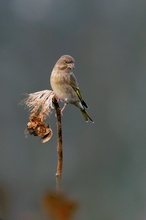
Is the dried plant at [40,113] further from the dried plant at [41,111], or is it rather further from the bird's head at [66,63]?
the bird's head at [66,63]

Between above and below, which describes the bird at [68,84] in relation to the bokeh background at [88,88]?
below

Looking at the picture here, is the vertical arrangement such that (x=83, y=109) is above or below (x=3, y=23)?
below

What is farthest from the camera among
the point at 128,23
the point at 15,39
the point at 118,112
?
the point at 128,23

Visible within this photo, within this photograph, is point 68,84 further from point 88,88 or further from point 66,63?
point 88,88

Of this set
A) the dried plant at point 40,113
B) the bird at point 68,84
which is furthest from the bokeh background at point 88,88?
the dried plant at point 40,113

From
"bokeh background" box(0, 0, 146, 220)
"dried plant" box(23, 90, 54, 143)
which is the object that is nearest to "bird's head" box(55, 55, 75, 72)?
"dried plant" box(23, 90, 54, 143)

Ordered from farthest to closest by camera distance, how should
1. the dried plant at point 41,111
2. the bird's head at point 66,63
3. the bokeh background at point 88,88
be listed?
1. the bokeh background at point 88,88
2. the bird's head at point 66,63
3. the dried plant at point 41,111

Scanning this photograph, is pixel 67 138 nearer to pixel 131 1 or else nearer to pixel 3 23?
pixel 3 23

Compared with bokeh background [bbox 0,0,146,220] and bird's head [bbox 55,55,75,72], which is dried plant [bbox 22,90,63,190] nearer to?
bird's head [bbox 55,55,75,72]

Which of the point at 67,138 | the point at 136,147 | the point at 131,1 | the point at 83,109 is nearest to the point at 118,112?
the point at 67,138
